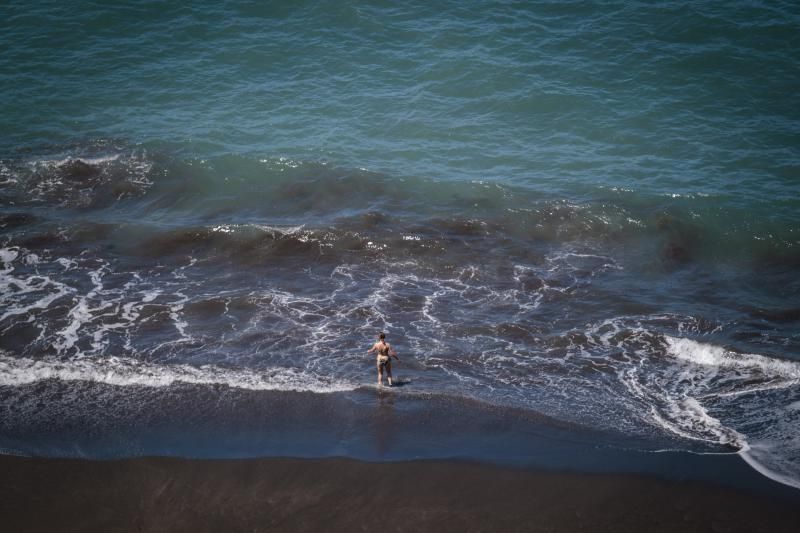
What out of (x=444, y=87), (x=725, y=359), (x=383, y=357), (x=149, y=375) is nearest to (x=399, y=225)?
(x=383, y=357)

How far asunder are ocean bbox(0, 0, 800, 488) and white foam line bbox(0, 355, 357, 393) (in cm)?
6

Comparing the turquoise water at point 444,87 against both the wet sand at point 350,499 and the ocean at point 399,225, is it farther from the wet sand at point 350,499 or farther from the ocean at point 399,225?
the wet sand at point 350,499

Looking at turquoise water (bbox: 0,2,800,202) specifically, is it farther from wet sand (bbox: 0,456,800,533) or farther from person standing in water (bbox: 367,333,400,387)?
wet sand (bbox: 0,456,800,533)

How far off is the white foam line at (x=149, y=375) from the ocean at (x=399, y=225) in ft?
0.21

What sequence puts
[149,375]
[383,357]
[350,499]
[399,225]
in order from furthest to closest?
[399,225] → [149,375] → [383,357] → [350,499]

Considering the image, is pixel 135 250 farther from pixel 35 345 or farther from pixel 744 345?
pixel 744 345

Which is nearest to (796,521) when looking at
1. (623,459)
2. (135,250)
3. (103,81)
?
(623,459)

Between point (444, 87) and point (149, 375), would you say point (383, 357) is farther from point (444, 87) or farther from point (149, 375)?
point (444, 87)

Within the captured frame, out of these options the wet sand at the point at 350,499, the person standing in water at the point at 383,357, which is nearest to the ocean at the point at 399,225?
the person standing in water at the point at 383,357

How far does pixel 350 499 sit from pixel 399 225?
11.4 metres

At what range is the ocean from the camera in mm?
13750

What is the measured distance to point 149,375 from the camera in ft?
48.2

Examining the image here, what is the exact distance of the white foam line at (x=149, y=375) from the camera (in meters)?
14.4

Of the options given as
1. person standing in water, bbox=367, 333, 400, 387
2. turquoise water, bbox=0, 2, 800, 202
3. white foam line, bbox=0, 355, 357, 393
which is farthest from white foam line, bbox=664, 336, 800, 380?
turquoise water, bbox=0, 2, 800, 202
